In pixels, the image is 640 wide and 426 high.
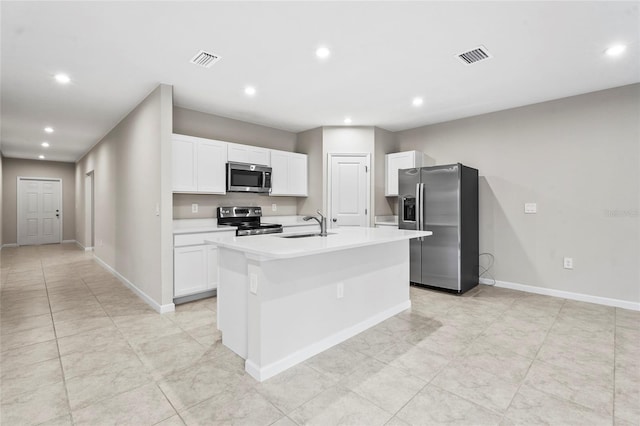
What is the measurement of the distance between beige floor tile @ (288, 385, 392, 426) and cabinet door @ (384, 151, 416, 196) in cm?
397

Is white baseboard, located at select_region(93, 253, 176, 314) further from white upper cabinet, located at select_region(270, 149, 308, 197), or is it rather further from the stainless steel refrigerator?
the stainless steel refrigerator

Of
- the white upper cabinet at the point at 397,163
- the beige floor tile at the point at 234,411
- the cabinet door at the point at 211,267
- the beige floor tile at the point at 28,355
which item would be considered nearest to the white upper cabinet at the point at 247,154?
the cabinet door at the point at 211,267

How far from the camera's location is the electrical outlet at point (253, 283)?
2.13 m

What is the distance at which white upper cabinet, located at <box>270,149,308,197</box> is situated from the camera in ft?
17.1

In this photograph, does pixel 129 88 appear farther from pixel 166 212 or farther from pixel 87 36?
pixel 166 212

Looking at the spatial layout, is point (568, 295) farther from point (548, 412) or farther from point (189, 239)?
point (189, 239)

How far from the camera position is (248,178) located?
4.74 meters

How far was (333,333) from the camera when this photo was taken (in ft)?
8.66

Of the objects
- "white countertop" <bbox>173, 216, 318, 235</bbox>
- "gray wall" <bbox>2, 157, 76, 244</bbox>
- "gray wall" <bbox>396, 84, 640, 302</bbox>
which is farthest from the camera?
"gray wall" <bbox>2, 157, 76, 244</bbox>

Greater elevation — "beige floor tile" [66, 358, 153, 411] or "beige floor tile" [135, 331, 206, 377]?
"beige floor tile" [135, 331, 206, 377]

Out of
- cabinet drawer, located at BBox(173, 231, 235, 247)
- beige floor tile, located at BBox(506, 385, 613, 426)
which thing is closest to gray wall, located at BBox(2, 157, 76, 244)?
cabinet drawer, located at BBox(173, 231, 235, 247)

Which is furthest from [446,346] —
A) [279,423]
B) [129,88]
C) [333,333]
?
[129,88]

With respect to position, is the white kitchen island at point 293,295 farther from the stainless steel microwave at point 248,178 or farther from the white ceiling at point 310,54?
the stainless steel microwave at point 248,178

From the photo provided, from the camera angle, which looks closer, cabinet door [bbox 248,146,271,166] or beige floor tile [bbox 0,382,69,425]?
beige floor tile [bbox 0,382,69,425]
